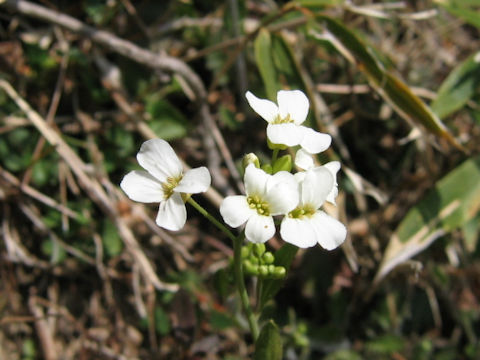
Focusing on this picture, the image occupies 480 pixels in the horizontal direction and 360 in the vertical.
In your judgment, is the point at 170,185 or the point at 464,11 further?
the point at 464,11

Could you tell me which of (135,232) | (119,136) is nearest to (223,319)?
(135,232)

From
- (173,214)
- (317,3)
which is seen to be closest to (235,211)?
(173,214)

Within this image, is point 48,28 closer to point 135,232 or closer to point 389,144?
point 135,232

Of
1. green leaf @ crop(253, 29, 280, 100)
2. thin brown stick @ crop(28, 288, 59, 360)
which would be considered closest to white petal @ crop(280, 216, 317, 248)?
green leaf @ crop(253, 29, 280, 100)

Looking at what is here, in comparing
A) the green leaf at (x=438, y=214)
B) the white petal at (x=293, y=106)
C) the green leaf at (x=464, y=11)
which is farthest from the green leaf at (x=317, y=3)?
the green leaf at (x=438, y=214)

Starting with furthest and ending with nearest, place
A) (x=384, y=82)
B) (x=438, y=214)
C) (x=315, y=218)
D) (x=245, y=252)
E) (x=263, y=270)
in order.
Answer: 1. (x=438, y=214)
2. (x=384, y=82)
3. (x=245, y=252)
4. (x=263, y=270)
5. (x=315, y=218)

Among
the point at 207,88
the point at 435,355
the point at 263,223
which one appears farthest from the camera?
the point at 207,88

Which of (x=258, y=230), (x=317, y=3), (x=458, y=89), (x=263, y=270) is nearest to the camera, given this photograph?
(x=258, y=230)

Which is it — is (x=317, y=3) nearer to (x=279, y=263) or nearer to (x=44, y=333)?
(x=279, y=263)

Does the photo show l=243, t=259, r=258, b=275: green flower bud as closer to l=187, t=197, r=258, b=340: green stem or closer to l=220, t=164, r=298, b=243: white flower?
l=187, t=197, r=258, b=340: green stem
